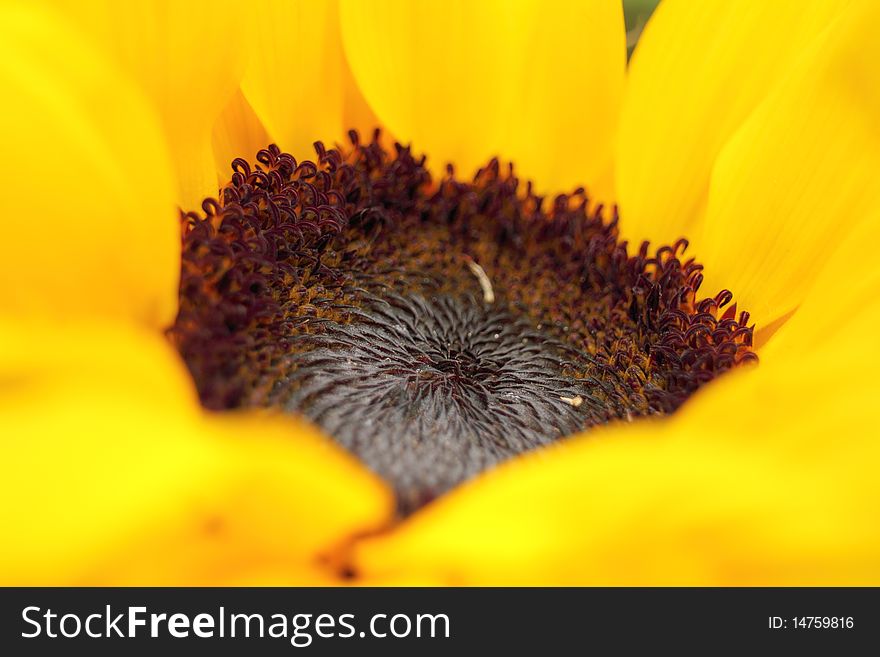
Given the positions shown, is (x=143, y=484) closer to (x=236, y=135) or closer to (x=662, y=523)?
(x=662, y=523)

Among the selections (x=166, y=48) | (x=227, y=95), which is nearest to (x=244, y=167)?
(x=227, y=95)

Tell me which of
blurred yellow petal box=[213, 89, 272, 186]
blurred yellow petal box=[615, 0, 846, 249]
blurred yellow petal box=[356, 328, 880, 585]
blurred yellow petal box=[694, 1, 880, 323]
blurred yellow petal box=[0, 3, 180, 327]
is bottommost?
blurred yellow petal box=[356, 328, 880, 585]

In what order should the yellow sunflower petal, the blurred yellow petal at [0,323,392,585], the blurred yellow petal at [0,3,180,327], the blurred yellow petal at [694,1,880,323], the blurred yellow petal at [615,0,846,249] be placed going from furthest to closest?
1. the blurred yellow petal at [615,0,846,249]
2. the blurred yellow petal at [694,1,880,323]
3. the yellow sunflower petal
4. the blurred yellow petal at [0,3,180,327]
5. the blurred yellow petal at [0,323,392,585]

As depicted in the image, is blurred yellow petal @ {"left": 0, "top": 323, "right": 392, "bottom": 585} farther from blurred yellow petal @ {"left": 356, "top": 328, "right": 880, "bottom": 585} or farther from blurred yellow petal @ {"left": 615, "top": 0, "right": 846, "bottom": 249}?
blurred yellow petal @ {"left": 615, "top": 0, "right": 846, "bottom": 249}

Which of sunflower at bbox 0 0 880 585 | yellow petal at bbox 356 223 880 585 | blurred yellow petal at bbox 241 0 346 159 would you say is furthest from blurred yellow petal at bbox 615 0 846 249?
yellow petal at bbox 356 223 880 585

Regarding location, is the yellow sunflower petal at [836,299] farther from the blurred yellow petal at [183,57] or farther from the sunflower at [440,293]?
the blurred yellow petal at [183,57]

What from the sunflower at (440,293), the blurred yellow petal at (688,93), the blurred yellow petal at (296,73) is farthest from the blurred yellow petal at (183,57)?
the blurred yellow petal at (688,93)

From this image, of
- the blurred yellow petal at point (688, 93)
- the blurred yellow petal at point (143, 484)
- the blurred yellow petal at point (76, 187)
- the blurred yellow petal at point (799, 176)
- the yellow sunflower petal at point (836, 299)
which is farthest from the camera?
the blurred yellow petal at point (688, 93)
